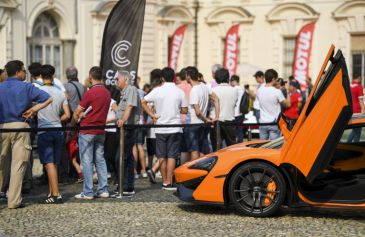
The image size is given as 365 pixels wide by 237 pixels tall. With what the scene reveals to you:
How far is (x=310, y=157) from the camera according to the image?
933 cm

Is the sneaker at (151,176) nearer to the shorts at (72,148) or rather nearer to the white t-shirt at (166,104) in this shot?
the white t-shirt at (166,104)

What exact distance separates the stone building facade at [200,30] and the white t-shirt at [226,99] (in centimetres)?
1362

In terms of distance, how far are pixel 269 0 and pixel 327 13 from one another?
7.90ft

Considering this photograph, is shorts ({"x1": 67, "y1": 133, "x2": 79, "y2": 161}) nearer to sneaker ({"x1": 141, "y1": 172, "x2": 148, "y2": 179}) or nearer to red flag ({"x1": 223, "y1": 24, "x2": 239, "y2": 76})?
sneaker ({"x1": 141, "y1": 172, "x2": 148, "y2": 179})

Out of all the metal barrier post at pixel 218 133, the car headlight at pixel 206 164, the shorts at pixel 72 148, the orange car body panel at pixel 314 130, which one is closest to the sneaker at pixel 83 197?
the car headlight at pixel 206 164

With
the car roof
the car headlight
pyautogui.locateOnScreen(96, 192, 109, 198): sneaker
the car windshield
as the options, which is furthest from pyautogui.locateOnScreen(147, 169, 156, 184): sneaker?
the car roof

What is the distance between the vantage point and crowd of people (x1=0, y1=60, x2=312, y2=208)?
1059 cm

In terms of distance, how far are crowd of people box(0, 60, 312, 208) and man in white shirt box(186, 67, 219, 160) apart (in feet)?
0.05

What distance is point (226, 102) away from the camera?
1391cm

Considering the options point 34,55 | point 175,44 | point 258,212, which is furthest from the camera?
point 175,44

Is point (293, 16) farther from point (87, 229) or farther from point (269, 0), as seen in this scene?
point (87, 229)

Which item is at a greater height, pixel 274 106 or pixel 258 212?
pixel 274 106

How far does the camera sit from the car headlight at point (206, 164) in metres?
9.97

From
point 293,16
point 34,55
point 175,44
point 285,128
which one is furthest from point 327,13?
point 285,128
